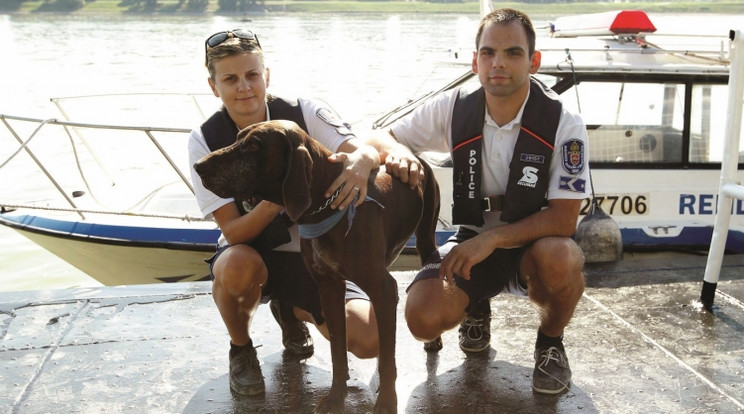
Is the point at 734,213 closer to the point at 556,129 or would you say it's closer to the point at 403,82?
the point at 556,129

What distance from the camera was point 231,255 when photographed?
11.0 feet

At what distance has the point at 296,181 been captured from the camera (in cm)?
267

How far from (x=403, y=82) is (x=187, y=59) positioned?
9.16 m

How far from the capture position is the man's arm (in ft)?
10.5

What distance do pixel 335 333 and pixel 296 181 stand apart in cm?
73

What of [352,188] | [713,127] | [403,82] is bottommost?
[403,82]

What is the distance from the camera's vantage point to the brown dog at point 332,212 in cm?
267

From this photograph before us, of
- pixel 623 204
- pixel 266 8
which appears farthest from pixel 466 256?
pixel 266 8

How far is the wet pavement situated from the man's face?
123 centimetres

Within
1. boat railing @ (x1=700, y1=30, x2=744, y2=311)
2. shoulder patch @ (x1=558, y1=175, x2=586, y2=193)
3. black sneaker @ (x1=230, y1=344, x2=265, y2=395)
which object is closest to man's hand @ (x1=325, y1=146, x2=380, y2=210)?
shoulder patch @ (x1=558, y1=175, x2=586, y2=193)

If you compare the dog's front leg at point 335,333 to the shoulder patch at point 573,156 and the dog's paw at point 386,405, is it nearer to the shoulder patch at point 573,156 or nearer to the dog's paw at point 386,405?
the dog's paw at point 386,405

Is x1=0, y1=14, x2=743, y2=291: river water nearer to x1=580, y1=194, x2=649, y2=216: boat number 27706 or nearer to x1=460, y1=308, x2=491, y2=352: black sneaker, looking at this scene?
x1=580, y1=194, x2=649, y2=216: boat number 27706

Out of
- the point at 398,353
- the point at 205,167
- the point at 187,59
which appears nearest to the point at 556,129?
the point at 398,353

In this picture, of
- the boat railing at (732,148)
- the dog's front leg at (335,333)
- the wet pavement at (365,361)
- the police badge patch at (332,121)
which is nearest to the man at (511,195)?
the police badge patch at (332,121)
